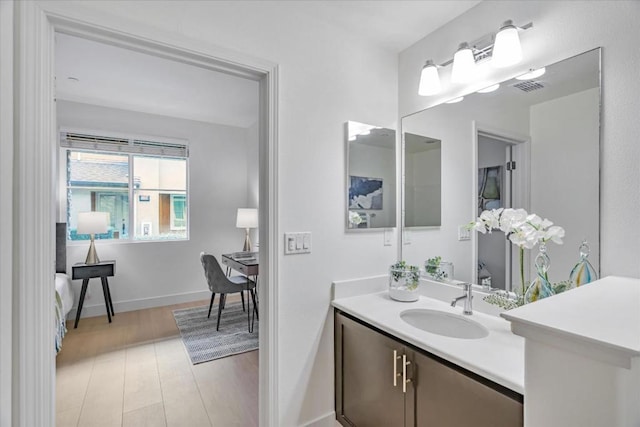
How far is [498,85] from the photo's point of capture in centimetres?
154

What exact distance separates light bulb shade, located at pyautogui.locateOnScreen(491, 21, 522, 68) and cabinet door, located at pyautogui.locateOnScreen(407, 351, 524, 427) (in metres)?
1.39

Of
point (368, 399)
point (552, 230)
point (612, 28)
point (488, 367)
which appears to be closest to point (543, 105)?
point (612, 28)

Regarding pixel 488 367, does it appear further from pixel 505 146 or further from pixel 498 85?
pixel 498 85

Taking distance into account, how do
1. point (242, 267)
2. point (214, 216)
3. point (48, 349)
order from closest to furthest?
point (48, 349) < point (242, 267) < point (214, 216)

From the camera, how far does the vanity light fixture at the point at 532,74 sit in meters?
1.38

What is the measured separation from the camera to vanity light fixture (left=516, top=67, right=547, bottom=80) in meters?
1.38

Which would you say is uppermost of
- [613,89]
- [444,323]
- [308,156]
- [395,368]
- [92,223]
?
[613,89]

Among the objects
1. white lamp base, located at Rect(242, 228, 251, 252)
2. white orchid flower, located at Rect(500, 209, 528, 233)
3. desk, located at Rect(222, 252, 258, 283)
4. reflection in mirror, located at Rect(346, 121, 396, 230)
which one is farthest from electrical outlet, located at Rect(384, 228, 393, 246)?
white lamp base, located at Rect(242, 228, 251, 252)

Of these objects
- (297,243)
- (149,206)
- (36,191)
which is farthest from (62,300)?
(297,243)

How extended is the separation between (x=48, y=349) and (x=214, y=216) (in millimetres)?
3440

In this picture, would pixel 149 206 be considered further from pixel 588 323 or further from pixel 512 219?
pixel 588 323

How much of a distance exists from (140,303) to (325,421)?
324 cm

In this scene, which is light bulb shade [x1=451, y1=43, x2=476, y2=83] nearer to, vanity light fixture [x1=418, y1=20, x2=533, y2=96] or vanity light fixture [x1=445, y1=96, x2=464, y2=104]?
vanity light fixture [x1=418, y1=20, x2=533, y2=96]

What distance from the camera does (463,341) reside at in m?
1.22
